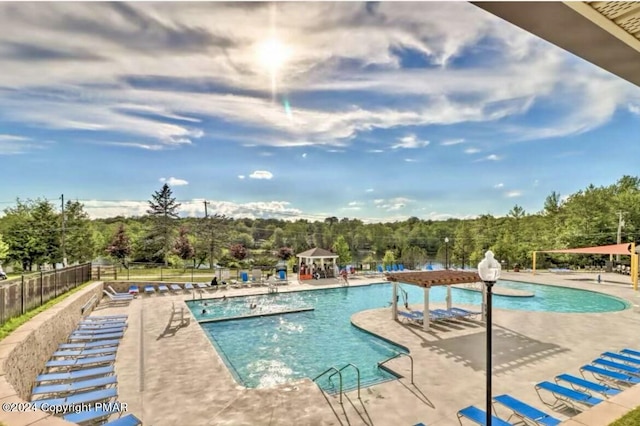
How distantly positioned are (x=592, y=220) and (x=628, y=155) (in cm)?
1191

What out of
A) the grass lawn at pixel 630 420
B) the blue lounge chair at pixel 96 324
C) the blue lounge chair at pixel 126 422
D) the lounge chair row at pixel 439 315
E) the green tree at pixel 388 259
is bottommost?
the green tree at pixel 388 259

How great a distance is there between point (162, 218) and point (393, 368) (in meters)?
35.9

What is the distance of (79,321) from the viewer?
11.2 m

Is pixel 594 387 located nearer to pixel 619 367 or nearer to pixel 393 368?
pixel 619 367

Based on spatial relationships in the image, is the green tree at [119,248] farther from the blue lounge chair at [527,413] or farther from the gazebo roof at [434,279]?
the blue lounge chair at [527,413]

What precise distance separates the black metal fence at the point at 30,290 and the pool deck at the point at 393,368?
8.25ft

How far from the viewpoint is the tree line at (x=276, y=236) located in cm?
2844

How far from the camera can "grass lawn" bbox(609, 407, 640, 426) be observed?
11.5 feet

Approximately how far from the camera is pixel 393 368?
764 centimetres

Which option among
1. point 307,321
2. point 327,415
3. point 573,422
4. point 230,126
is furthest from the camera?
point 230,126

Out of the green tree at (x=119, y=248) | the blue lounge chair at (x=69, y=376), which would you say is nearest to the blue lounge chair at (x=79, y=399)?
the blue lounge chair at (x=69, y=376)

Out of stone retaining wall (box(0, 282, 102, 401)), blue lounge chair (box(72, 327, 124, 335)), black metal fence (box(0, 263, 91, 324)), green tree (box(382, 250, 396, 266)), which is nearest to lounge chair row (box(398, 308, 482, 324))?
blue lounge chair (box(72, 327, 124, 335))

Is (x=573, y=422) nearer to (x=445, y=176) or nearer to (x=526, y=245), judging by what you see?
(x=526, y=245)

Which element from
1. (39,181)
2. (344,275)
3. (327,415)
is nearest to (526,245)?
(344,275)
